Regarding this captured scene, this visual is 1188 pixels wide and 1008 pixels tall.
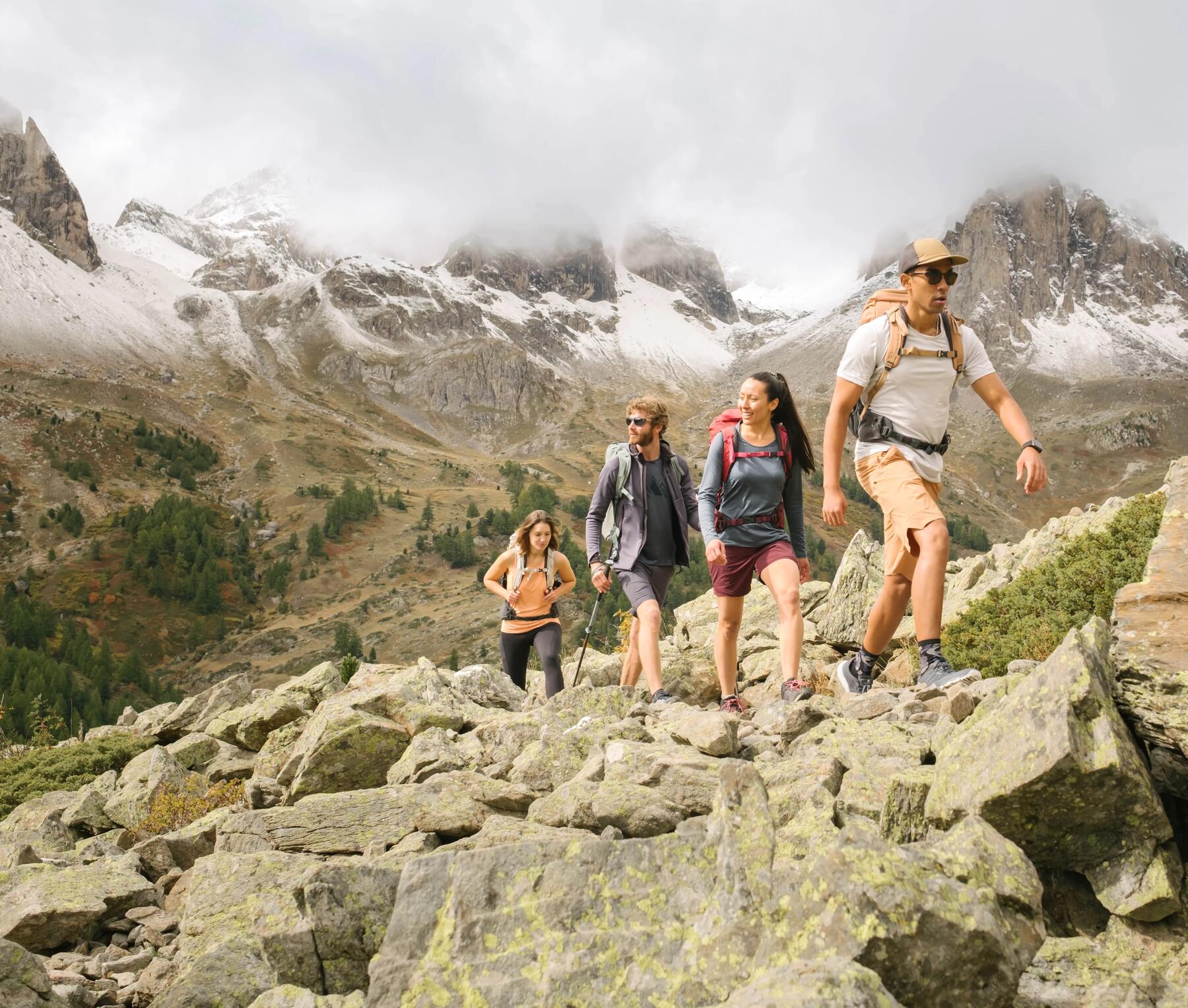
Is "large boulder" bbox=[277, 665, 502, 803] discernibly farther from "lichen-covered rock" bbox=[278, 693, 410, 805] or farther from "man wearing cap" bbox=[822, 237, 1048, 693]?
"man wearing cap" bbox=[822, 237, 1048, 693]

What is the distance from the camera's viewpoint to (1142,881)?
3426mm

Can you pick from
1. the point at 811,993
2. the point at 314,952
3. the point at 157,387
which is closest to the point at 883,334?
the point at 811,993

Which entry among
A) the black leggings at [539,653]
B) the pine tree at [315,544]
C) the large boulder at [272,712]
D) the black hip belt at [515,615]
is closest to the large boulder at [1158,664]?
the black leggings at [539,653]

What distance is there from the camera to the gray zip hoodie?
28.7 feet

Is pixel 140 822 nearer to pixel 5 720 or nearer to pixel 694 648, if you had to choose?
pixel 694 648

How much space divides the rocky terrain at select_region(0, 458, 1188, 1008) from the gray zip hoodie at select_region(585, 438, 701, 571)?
268 centimetres

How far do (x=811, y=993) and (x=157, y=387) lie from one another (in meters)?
224

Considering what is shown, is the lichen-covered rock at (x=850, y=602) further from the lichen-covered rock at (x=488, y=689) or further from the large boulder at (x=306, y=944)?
the large boulder at (x=306, y=944)

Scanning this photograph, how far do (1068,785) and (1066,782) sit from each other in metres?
0.02

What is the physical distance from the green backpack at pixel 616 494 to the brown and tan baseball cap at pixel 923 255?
3.48 m

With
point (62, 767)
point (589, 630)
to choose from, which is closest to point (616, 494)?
point (589, 630)

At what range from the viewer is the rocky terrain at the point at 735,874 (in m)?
3.02

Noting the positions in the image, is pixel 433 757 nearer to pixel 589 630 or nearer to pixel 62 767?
pixel 589 630

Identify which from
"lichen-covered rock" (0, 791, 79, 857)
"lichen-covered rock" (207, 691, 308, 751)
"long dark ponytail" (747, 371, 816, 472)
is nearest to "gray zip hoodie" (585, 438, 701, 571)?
"long dark ponytail" (747, 371, 816, 472)
